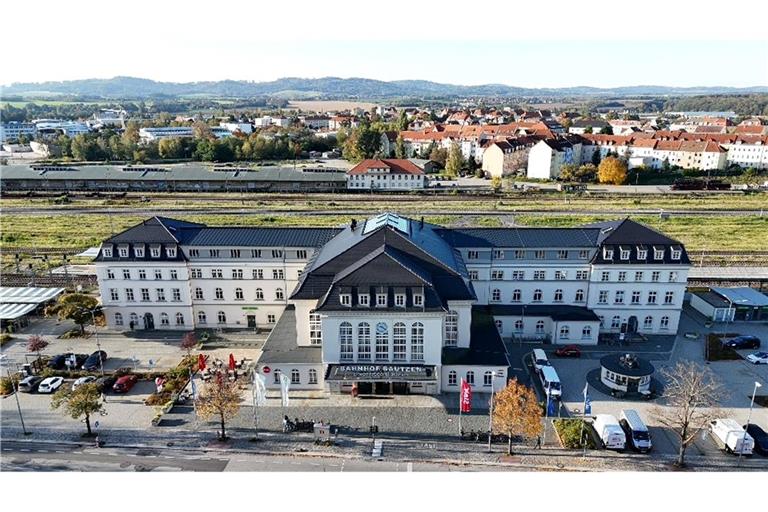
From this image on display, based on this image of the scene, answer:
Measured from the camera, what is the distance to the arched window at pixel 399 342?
124 feet

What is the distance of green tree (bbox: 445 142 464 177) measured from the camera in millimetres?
131500

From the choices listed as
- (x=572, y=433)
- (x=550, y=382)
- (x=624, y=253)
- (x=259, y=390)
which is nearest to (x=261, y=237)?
(x=259, y=390)

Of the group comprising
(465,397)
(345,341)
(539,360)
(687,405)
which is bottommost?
(539,360)

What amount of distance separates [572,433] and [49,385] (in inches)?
1382

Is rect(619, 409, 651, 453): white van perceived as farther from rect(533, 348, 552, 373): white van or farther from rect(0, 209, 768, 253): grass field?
rect(0, 209, 768, 253): grass field

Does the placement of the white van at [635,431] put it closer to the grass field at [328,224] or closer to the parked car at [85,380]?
the parked car at [85,380]

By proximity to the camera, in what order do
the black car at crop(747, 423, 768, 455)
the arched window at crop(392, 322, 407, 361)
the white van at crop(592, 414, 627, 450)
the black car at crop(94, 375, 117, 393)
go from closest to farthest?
the black car at crop(747, 423, 768, 455) → the white van at crop(592, 414, 627, 450) → the arched window at crop(392, 322, 407, 361) → the black car at crop(94, 375, 117, 393)

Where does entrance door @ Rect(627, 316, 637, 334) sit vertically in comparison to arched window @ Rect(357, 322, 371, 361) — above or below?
below

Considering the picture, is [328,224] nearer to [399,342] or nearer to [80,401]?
[399,342]

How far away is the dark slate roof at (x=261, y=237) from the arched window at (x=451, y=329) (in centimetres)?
1421

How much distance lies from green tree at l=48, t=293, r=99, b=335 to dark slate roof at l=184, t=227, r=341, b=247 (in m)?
10.3

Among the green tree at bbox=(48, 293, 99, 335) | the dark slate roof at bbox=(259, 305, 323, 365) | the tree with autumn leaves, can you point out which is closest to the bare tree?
the tree with autumn leaves

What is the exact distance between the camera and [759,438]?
32.6m

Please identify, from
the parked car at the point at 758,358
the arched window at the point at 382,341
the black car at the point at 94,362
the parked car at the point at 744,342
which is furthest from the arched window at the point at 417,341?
the parked car at the point at 744,342
